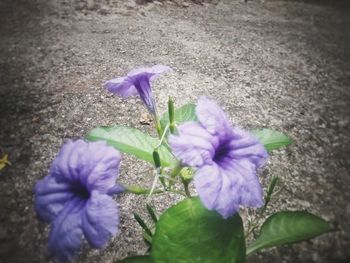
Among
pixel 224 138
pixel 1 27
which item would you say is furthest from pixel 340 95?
pixel 1 27

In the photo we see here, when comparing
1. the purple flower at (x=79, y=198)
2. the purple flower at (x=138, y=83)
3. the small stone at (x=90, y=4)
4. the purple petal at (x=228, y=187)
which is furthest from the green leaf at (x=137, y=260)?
the small stone at (x=90, y=4)

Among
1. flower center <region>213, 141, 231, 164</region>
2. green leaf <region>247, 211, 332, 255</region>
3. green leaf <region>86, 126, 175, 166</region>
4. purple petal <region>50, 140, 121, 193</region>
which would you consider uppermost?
flower center <region>213, 141, 231, 164</region>

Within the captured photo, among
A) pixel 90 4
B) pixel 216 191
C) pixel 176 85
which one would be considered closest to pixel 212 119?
pixel 216 191

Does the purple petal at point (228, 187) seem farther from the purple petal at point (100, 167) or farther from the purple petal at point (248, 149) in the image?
the purple petal at point (100, 167)

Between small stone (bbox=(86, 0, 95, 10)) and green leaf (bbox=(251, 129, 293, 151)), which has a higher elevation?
green leaf (bbox=(251, 129, 293, 151))

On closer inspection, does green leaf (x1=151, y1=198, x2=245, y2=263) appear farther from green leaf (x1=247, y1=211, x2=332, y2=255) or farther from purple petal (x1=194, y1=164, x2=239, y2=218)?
green leaf (x1=247, y1=211, x2=332, y2=255)

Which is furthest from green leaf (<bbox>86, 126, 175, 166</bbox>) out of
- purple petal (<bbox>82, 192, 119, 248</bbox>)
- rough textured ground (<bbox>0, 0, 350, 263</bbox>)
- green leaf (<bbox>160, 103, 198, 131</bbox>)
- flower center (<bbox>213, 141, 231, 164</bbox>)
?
rough textured ground (<bbox>0, 0, 350, 263</bbox>)
